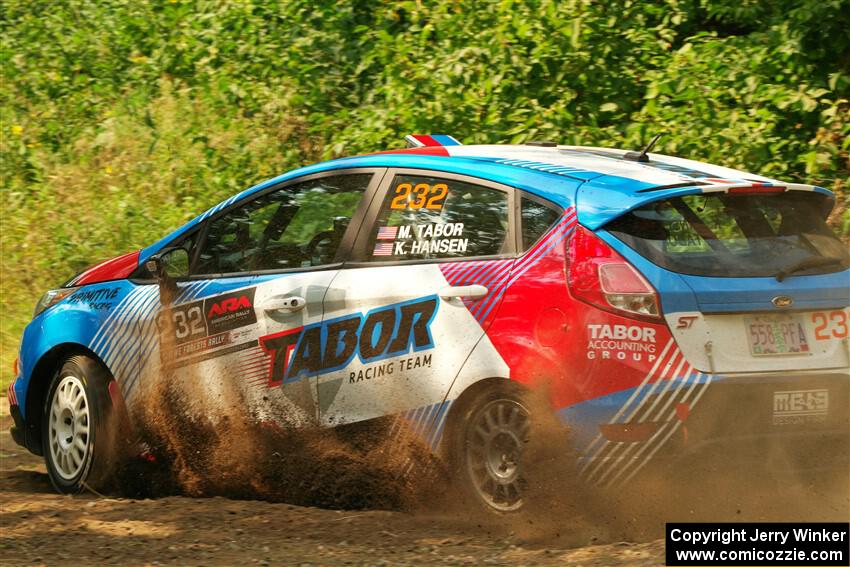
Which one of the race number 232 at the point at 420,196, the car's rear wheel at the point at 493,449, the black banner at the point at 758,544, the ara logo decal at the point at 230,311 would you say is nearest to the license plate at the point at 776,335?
the black banner at the point at 758,544

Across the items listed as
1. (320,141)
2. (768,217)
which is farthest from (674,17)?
(768,217)

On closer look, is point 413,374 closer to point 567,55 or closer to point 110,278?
point 110,278

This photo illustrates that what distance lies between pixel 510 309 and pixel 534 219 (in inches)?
15.4

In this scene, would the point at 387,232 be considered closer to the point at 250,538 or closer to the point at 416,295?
the point at 416,295

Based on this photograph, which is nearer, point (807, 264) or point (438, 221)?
point (807, 264)

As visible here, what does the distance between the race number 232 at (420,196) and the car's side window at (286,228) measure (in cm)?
24

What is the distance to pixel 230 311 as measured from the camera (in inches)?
219

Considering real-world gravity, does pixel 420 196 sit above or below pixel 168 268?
above

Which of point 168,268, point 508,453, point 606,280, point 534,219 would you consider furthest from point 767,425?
point 168,268

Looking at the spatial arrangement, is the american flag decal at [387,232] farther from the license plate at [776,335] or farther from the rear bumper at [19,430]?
the rear bumper at [19,430]

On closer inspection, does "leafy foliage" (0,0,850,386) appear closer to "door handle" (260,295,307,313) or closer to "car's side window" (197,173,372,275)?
"car's side window" (197,173,372,275)

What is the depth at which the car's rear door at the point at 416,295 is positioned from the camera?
4750 millimetres

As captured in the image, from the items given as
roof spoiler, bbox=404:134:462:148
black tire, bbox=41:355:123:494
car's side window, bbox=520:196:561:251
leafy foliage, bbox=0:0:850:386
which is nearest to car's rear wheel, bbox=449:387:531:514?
car's side window, bbox=520:196:561:251

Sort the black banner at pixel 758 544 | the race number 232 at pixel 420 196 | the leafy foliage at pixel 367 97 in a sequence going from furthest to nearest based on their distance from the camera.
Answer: the leafy foliage at pixel 367 97 → the race number 232 at pixel 420 196 → the black banner at pixel 758 544
